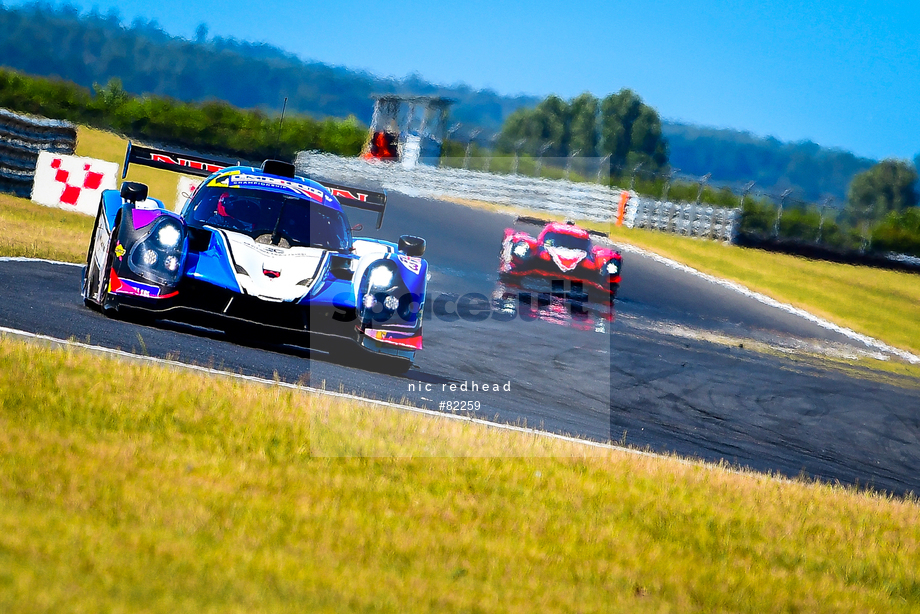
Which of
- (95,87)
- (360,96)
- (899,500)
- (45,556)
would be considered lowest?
(899,500)

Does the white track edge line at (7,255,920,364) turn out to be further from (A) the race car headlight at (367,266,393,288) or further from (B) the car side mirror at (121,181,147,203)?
(B) the car side mirror at (121,181,147,203)

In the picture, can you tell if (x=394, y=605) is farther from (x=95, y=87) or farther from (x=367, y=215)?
(x=95, y=87)

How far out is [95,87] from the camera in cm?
4469

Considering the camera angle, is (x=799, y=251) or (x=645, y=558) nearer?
(x=645, y=558)

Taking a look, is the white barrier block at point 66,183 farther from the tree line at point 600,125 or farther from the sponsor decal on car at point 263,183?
the tree line at point 600,125

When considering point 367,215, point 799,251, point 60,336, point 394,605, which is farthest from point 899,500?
point 799,251

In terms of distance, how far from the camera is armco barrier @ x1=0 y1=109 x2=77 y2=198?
57.7 ft

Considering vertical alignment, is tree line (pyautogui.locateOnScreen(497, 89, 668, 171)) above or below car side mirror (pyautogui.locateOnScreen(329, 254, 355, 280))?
above

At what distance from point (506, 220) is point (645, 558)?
939 inches

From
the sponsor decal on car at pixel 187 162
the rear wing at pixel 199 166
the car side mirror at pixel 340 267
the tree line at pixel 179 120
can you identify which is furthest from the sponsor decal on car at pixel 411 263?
the tree line at pixel 179 120

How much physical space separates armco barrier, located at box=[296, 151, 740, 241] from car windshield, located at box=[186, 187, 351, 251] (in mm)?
22933

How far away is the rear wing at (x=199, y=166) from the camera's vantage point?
27.0 ft

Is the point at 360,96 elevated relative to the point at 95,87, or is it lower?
elevated

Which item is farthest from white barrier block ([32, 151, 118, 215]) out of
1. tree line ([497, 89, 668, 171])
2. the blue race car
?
tree line ([497, 89, 668, 171])
